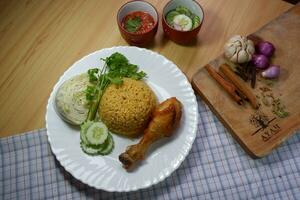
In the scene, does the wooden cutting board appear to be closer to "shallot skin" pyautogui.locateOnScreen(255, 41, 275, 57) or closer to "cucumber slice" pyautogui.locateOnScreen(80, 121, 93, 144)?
"shallot skin" pyautogui.locateOnScreen(255, 41, 275, 57)

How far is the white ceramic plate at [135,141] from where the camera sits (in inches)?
42.9

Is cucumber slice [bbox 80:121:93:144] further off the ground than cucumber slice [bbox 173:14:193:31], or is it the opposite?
cucumber slice [bbox 173:14:193:31]

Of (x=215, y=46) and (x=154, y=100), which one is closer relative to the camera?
(x=154, y=100)

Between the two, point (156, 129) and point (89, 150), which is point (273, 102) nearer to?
point (156, 129)

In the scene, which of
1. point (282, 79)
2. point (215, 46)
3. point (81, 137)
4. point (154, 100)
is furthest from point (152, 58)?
point (282, 79)

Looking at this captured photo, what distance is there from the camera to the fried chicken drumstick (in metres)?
1.08

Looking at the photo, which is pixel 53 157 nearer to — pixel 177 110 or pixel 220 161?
pixel 177 110

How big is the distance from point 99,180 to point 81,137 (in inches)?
6.2

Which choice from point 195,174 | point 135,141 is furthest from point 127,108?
point 195,174

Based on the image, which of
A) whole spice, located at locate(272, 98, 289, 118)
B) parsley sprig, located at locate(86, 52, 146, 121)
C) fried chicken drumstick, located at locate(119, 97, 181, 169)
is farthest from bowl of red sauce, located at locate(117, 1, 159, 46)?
whole spice, located at locate(272, 98, 289, 118)

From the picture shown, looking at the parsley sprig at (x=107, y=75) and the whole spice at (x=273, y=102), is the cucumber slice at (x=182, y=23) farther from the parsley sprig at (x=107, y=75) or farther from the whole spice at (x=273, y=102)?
the whole spice at (x=273, y=102)

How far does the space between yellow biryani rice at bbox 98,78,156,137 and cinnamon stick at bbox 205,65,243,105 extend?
Result: 10.6 inches

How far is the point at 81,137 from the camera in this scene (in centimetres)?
113

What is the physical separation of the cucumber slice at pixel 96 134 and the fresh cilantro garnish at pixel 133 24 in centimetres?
44
